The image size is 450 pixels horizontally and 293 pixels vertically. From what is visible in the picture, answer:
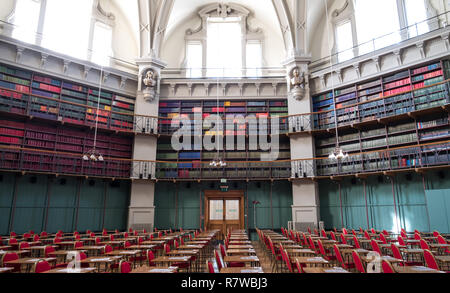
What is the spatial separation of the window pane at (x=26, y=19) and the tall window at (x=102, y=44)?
7.49ft

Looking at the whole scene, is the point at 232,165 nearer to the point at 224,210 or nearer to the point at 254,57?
the point at 224,210

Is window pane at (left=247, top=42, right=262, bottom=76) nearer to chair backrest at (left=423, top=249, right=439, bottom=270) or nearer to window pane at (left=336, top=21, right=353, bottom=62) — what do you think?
window pane at (left=336, top=21, right=353, bottom=62)

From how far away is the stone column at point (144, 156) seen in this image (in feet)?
39.2

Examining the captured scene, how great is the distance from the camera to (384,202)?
10.7m

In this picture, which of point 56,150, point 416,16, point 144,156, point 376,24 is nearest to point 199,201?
point 144,156

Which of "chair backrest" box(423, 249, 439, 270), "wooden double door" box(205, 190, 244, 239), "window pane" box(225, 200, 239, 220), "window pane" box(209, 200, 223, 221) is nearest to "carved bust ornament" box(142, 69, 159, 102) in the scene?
"wooden double door" box(205, 190, 244, 239)

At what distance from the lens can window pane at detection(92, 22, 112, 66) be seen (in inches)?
509

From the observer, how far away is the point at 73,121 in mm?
10992

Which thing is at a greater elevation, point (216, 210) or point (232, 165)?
point (232, 165)

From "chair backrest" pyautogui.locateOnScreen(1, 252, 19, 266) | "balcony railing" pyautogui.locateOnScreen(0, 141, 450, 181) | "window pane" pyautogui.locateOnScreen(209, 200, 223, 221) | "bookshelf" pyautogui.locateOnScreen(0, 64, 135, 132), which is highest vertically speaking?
"bookshelf" pyautogui.locateOnScreen(0, 64, 135, 132)

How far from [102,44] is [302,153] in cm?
1040

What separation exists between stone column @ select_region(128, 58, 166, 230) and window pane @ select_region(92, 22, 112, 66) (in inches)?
61.2
